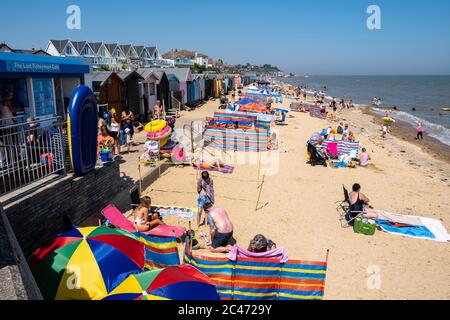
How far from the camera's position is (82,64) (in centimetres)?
993

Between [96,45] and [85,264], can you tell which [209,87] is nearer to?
[85,264]

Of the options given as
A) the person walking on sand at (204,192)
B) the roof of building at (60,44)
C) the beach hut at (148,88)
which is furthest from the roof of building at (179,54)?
the person walking on sand at (204,192)

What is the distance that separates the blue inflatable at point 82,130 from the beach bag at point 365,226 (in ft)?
20.4

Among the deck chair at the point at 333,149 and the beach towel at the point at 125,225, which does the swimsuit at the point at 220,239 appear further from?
the deck chair at the point at 333,149

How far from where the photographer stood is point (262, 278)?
16.6 feet

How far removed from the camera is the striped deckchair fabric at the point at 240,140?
1622cm

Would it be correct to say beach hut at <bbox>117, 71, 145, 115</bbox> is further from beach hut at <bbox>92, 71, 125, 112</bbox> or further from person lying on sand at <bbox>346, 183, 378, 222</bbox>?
person lying on sand at <bbox>346, 183, 378, 222</bbox>

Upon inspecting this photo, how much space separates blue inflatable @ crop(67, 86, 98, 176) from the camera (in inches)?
255

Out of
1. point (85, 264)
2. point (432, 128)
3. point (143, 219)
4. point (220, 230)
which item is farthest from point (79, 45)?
point (85, 264)

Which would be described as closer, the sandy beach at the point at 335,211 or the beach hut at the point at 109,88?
the sandy beach at the point at 335,211

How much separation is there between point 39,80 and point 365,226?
887cm

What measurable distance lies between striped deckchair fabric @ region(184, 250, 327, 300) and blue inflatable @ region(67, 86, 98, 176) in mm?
3237

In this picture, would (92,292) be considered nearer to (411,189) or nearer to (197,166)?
(197,166)

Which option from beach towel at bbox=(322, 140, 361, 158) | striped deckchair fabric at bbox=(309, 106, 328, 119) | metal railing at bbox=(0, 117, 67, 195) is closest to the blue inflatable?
metal railing at bbox=(0, 117, 67, 195)
